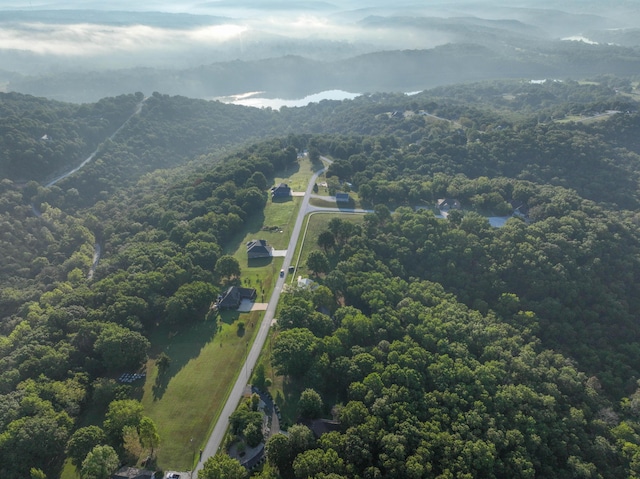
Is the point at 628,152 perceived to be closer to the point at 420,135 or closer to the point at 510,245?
the point at 420,135

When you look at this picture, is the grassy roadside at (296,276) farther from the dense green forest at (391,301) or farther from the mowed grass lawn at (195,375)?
the mowed grass lawn at (195,375)

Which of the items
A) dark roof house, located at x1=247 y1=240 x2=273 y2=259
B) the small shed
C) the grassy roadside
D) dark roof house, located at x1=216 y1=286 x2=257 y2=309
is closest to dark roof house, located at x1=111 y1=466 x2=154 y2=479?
the grassy roadside

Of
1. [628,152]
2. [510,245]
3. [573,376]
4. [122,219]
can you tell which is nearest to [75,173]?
[122,219]

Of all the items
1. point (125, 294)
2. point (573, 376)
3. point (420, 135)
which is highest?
point (420, 135)

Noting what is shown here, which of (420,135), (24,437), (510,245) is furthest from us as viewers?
(420,135)

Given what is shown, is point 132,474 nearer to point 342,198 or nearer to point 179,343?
point 179,343

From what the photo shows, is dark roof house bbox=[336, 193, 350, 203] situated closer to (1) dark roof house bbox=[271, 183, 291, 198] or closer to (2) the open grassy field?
(1) dark roof house bbox=[271, 183, 291, 198]

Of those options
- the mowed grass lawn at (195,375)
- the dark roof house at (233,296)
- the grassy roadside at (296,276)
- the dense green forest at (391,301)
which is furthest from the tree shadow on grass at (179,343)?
the grassy roadside at (296,276)

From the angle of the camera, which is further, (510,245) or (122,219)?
(122,219)
